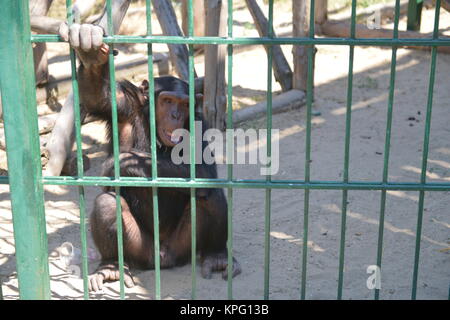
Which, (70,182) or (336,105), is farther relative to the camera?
(336,105)

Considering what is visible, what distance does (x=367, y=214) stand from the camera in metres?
5.07

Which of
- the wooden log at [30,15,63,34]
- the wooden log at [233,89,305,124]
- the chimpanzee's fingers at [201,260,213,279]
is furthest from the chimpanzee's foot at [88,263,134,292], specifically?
the wooden log at [233,89,305,124]

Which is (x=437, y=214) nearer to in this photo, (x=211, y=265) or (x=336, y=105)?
(x=211, y=265)

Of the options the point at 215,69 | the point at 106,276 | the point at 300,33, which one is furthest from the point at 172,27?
the point at 106,276

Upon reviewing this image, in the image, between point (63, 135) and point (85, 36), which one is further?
point (63, 135)

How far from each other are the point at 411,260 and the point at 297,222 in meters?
0.91

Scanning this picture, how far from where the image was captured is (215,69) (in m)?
6.45

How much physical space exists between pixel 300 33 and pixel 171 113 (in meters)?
3.60

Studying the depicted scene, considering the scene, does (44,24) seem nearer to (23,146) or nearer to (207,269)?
(207,269)

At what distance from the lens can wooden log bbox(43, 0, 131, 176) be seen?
18.8 feet

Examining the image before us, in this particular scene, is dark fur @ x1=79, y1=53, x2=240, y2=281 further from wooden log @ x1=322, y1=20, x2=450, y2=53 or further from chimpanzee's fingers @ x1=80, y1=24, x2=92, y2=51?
wooden log @ x1=322, y1=20, x2=450, y2=53

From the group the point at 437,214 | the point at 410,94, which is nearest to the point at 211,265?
→ the point at 437,214

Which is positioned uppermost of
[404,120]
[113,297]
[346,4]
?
[346,4]

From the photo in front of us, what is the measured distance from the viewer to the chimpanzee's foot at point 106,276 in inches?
161
